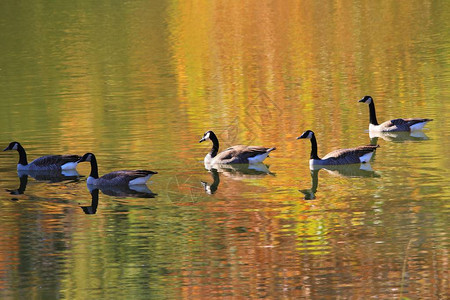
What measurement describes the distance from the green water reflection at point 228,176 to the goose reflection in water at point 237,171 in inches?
3.7

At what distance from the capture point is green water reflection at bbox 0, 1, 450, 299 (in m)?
15.4

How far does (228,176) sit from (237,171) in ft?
2.09

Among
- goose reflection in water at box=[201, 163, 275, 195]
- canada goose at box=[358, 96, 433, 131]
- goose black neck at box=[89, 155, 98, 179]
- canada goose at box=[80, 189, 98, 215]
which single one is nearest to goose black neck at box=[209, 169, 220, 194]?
goose reflection in water at box=[201, 163, 275, 195]

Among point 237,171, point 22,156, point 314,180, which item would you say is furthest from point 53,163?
point 314,180

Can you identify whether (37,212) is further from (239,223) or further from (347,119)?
(347,119)

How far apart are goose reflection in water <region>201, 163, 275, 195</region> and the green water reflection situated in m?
0.09

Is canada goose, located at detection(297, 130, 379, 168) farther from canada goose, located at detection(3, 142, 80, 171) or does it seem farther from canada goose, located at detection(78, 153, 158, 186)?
canada goose, located at detection(3, 142, 80, 171)

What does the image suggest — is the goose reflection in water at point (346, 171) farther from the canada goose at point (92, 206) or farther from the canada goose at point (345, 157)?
the canada goose at point (92, 206)

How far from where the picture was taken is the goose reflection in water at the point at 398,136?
27.0m

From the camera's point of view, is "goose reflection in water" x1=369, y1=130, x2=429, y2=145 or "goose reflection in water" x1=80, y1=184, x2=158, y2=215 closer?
"goose reflection in water" x1=80, y1=184, x2=158, y2=215

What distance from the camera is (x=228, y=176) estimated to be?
23297 millimetres

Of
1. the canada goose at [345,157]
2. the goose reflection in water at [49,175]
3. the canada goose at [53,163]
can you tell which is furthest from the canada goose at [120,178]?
the canada goose at [345,157]

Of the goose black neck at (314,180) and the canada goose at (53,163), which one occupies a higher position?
the canada goose at (53,163)

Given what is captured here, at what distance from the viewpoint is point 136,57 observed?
165ft
